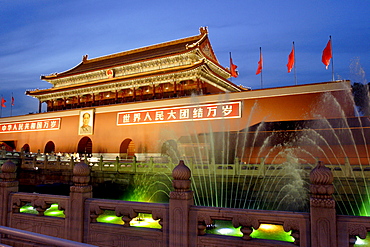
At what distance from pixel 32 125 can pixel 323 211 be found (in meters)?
27.5

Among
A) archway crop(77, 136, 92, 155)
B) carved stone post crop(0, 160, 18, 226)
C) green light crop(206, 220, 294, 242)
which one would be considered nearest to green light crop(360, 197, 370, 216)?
green light crop(206, 220, 294, 242)

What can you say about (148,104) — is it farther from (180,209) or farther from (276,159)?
(180,209)

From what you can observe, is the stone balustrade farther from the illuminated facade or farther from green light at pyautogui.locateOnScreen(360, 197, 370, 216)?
the illuminated facade

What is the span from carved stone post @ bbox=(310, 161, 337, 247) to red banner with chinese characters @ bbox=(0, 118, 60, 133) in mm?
24489

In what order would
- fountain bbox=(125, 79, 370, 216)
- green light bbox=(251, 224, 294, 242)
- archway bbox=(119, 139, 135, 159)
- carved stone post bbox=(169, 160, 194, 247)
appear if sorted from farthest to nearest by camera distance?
archway bbox=(119, 139, 135, 159) < fountain bbox=(125, 79, 370, 216) < green light bbox=(251, 224, 294, 242) < carved stone post bbox=(169, 160, 194, 247)

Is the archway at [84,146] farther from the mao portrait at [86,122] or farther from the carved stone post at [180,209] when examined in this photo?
the carved stone post at [180,209]

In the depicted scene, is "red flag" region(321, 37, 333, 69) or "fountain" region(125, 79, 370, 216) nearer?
"fountain" region(125, 79, 370, 216)

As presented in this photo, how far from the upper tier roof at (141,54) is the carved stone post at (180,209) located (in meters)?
18.2

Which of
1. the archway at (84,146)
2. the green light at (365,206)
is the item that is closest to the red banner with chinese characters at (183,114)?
the archway at (84,146)

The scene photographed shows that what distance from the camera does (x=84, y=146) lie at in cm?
2395

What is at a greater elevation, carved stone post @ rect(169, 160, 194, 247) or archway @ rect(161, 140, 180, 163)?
archway @ rect(161, 140, 180, 163)

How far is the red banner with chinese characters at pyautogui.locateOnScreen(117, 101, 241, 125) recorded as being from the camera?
55.4 ft

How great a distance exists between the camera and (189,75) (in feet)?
67.8

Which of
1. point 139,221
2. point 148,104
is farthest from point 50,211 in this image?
point 148,104
